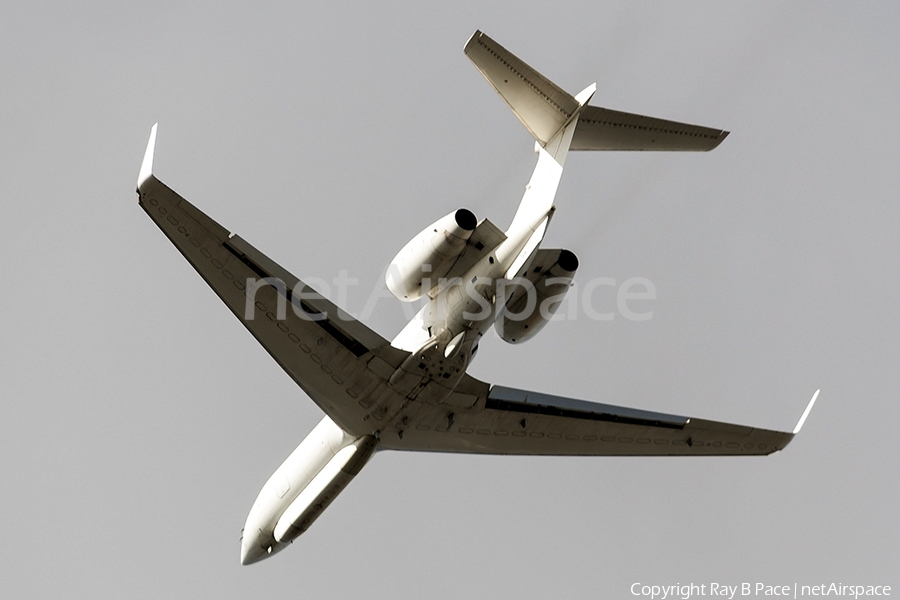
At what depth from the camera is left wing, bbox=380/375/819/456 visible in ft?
90.2

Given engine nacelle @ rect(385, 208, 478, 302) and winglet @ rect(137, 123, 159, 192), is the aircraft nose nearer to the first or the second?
engine nacelle @ rect(385, 208, 478, 302)

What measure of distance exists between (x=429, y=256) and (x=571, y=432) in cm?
838

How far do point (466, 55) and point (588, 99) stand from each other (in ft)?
10.4

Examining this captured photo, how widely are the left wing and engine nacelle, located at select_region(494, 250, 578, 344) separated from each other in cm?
291

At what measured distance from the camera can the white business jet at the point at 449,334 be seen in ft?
75.7

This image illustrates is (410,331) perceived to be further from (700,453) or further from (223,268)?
(700,453)


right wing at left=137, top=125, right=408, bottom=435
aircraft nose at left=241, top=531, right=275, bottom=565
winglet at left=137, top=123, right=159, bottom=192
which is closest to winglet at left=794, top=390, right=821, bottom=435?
right wing at left=137, top=125, right=408, bottom=435

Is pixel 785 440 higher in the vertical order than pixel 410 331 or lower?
higher

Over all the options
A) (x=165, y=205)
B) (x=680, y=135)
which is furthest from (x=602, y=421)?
(x=165, y=205)

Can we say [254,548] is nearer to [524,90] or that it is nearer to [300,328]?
[300,328]

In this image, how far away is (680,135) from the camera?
25.5 meters

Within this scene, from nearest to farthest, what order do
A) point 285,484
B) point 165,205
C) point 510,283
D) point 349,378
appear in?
point 165,205, point 510,283, point 349,378, point 285,484

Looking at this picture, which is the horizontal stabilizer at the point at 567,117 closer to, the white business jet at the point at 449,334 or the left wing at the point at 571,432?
the white business jet at the point at 449,334

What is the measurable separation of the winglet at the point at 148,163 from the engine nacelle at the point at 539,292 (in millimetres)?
8481
